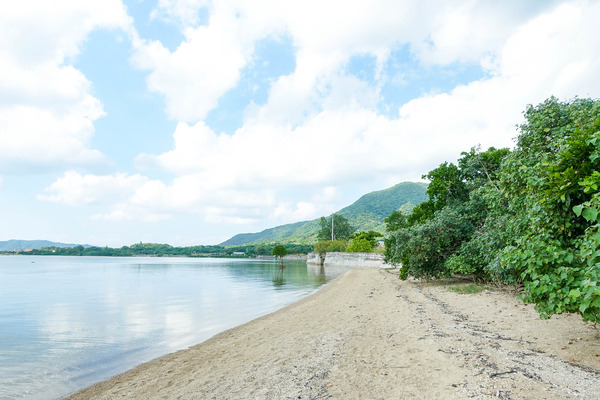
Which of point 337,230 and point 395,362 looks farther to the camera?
point 337,230

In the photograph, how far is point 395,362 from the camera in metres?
7.29

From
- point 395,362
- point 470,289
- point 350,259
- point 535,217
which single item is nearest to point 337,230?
point 350,259

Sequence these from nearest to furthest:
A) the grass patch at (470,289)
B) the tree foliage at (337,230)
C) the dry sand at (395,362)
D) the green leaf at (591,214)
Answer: the green leaf at (591,214), the dry sand at (395,362), the grass patch at (470,289), the tree foliage at (337,230)

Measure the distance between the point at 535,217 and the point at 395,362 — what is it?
4277mm

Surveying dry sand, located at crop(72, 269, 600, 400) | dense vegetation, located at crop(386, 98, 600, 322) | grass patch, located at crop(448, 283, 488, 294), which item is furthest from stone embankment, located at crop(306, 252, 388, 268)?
dry sand, located at crop(72, 269, 600, 400)

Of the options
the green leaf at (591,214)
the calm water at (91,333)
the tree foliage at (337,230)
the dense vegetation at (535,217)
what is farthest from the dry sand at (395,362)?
the tree foliage at (337,230)

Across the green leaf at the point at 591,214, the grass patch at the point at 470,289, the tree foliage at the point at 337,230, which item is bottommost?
the grass patch at the point at 470,289

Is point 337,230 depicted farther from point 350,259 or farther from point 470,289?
point 470,289

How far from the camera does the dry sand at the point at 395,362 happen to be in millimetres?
5734

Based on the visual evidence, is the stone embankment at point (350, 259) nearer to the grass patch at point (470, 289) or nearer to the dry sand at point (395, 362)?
the grass patch at point (470, 289)

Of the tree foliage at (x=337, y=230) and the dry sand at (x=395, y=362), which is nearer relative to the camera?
the dry sand at (x=395, y=362)

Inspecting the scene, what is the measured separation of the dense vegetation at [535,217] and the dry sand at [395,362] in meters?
1.14

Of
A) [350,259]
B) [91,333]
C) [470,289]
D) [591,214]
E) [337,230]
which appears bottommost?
[350,259]

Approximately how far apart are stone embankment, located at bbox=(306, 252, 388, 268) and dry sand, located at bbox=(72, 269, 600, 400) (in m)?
52.9
